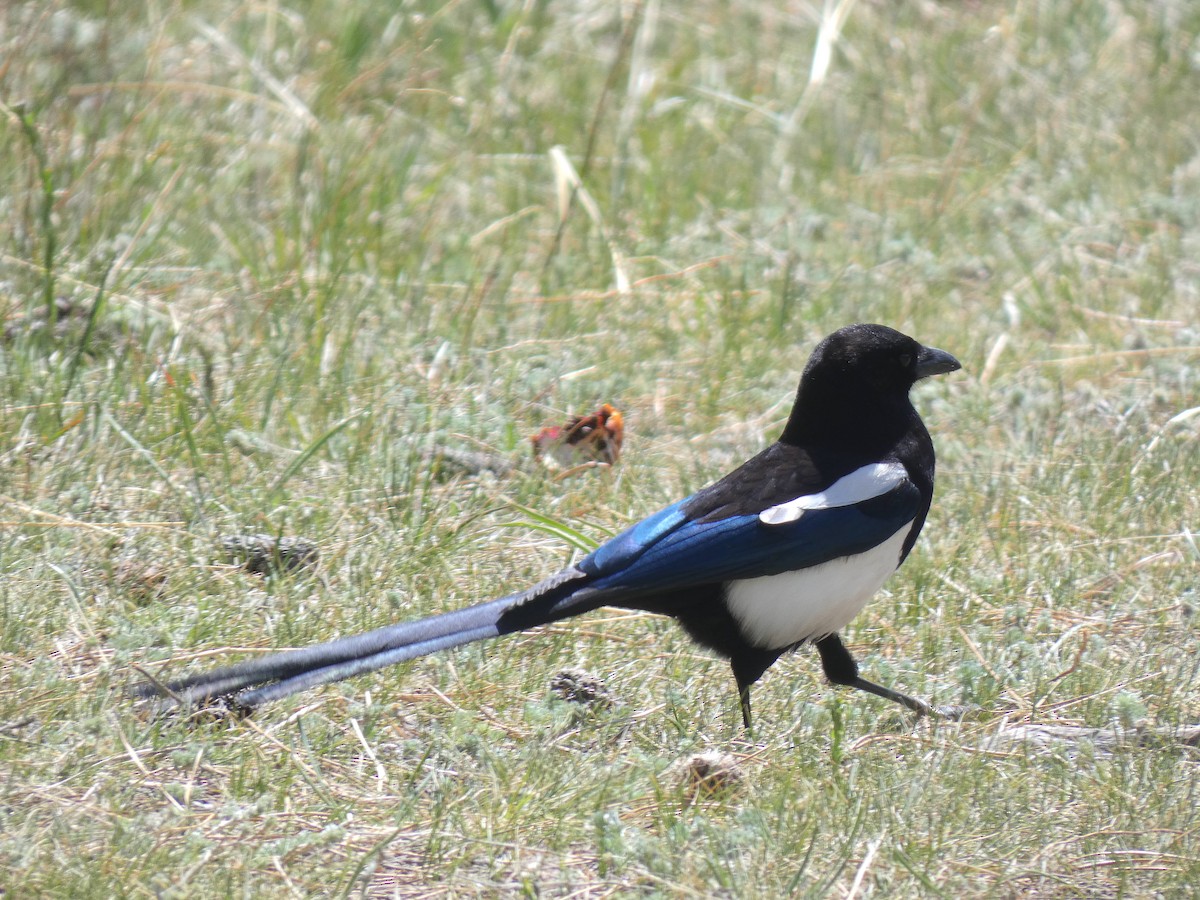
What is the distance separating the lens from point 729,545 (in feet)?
9.39

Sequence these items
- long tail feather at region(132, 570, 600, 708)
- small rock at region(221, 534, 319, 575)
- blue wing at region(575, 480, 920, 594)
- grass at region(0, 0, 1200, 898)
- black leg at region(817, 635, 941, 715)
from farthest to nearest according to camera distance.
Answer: small rock at region(221, 534, 319, 575) < black leg at region(817, 635, 941, 715) < blue wing at region(575, 480, 920, 594) < long tail feather at region(132, 570, 600, 708) < grass at region(0, 0, 1200, 898)

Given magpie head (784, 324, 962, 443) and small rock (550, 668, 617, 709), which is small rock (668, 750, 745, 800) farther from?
magpie head (784, 324, 962, 443)

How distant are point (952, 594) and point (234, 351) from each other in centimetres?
186

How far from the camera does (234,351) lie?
13.1ft

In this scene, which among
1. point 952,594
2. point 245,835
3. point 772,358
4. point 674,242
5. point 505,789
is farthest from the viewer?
point 674,242

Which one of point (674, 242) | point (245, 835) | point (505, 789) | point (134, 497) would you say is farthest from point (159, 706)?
point (674, 242)

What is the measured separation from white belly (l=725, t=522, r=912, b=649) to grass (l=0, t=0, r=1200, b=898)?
0.51 feet

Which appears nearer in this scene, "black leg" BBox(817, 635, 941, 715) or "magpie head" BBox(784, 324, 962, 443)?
"black leg" BBox(817, 635, 941, 715)

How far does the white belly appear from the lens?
9.41 ft

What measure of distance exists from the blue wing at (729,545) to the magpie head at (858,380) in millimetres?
220

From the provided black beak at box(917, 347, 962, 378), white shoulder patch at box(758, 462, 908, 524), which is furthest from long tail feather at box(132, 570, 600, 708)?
black beak at box(917, 347, 962, 378)

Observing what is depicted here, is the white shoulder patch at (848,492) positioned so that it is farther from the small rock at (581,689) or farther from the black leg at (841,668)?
the small rock at (581,689)

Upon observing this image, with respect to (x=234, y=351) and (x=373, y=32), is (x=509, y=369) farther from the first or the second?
(x=373, y=32)

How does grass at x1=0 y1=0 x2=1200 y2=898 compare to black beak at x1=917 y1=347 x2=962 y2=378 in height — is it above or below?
below
